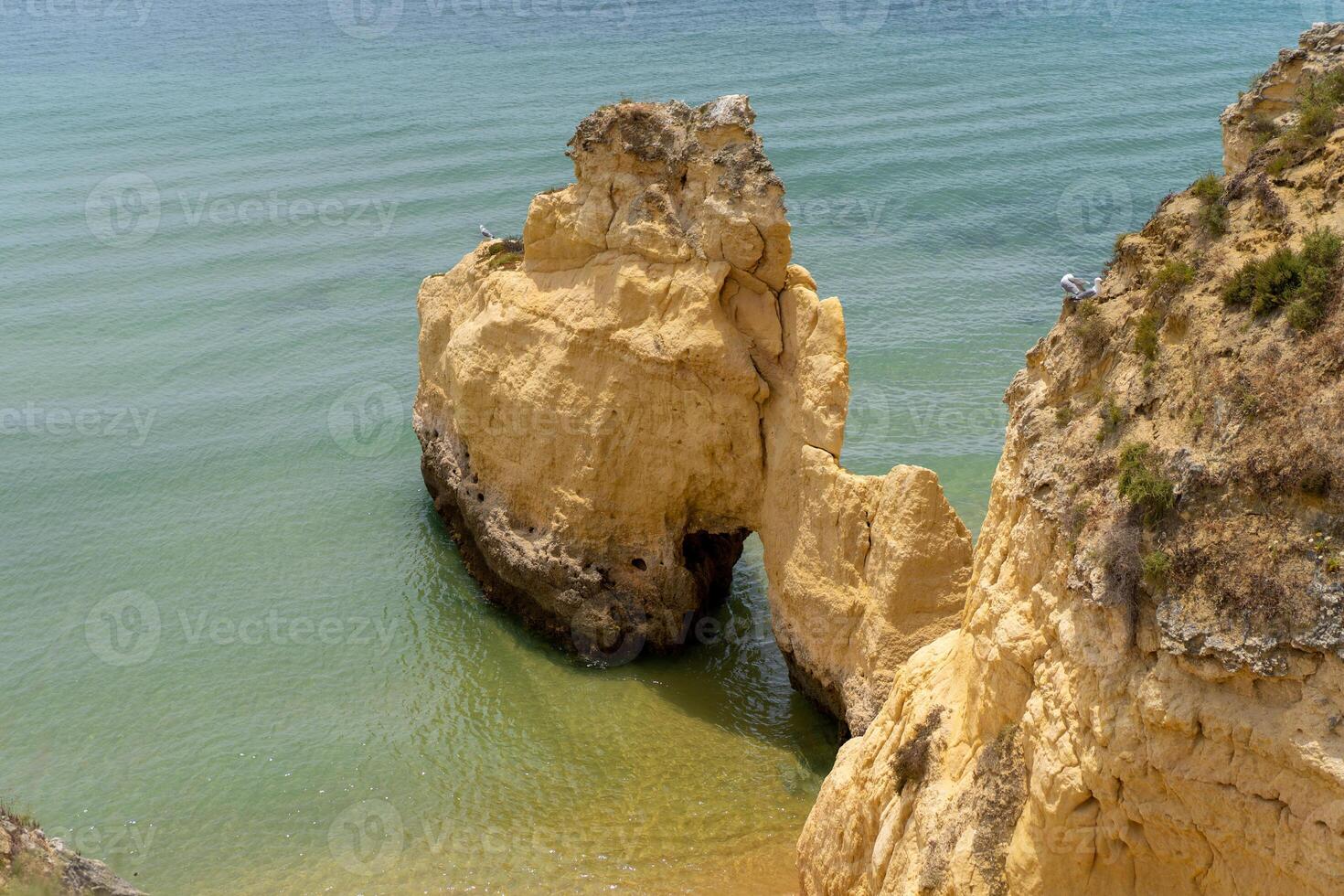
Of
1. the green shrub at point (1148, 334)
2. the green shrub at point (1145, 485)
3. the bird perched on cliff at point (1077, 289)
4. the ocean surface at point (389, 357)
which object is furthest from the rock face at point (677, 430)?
the green shrub at point (1145, 485)

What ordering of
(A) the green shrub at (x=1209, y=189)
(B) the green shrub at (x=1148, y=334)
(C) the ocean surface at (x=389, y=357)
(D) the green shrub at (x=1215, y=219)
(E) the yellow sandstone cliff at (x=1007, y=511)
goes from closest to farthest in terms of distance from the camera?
(E) the yellow sandstone cliff at (x=1007, y=511) < (B) the green shrub at (x=1148, y=334) < (D) the green shrub at (x=1215, y=219) < (A) the green shrub at (x=1209, y=189) < (C) the ocean surface at (x=389, y=357)

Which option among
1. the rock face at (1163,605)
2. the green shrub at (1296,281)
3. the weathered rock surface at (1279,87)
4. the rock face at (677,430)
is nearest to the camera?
the rock face at (1163,605)

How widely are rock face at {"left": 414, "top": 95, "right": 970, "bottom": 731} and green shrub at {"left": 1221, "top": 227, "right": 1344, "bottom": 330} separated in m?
5.04

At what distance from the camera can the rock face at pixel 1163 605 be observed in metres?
8.49

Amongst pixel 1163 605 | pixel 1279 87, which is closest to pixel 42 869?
pixel 1163 605

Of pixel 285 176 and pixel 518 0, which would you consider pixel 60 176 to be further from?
pixel 518 0

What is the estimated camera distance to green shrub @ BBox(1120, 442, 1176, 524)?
9.37 m

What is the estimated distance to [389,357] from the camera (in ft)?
97.6

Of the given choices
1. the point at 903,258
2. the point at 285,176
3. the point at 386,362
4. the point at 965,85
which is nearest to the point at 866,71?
the point at 965,85

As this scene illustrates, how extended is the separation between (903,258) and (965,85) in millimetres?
14223

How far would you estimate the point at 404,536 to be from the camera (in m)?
22.5

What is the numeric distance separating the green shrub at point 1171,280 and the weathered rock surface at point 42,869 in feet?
32.5

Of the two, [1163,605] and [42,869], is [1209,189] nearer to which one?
[1163,605]

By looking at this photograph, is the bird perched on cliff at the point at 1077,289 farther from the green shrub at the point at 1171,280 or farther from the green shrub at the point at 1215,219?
the green shrub at the point at 1215,219
